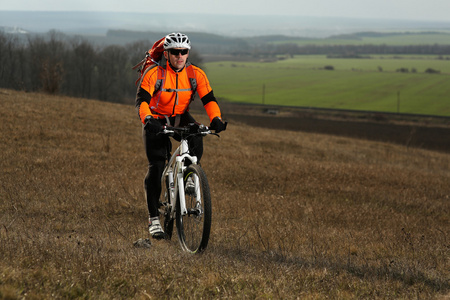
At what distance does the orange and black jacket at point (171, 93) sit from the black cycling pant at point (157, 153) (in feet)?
0.55

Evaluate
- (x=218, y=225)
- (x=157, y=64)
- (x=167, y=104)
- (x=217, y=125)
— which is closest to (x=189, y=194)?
(x=217, y=125)

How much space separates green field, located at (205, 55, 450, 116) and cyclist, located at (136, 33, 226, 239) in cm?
8691

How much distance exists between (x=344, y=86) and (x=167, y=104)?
125 meters

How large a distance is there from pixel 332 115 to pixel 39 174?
7520 centimetres

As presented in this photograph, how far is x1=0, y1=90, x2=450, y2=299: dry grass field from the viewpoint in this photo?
4.35 metres

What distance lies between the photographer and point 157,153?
680 centimetres

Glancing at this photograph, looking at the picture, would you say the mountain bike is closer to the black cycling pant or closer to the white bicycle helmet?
the black cycling pant

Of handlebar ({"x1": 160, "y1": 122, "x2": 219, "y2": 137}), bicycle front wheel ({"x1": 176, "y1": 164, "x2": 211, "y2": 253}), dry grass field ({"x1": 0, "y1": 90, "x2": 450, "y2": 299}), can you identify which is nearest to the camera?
dry grass field ({"x1": 0, "y1": 90, "x2": 450, "y2": 299})

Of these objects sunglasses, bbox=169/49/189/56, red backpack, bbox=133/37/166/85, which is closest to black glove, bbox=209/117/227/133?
sunglasses, bbox=169/49/189/56

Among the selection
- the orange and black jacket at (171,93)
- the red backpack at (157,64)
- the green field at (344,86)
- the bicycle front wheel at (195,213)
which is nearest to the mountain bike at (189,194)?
the bicycle front wheel at (195,213)

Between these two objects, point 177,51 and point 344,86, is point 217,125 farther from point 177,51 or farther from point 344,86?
point 344,86

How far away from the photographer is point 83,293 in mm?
3848

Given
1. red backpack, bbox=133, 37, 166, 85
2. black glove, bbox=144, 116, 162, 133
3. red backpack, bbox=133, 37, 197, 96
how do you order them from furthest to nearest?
red backpack, bbox=133, 37, 166, 85
red backpack, bbox=133, 37, 197, 96
black glove, bbox=144, 116, 162, 133

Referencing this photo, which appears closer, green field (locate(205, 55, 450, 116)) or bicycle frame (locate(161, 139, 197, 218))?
bicycle frame (locate(161, 139, 197, 218))
